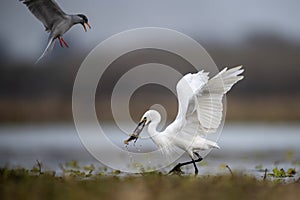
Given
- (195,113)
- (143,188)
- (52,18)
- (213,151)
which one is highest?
(213,151)

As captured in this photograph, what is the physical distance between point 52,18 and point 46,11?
171 millimetres

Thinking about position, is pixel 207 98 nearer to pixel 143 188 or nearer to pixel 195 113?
pixel 195 113

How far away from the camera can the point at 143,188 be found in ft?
24.9

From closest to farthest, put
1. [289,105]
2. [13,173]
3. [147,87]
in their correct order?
[13,173], [289,105], [147,87]

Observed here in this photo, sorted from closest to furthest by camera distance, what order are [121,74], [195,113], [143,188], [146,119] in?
[143,188] → [195,113] → [146,119] → [121,74]

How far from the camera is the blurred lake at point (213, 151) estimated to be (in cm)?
1434

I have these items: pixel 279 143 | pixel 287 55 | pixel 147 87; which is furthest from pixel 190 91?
pixel 287 55

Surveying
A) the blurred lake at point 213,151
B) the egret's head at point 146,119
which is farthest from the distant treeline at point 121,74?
the egret's head at point 146,119

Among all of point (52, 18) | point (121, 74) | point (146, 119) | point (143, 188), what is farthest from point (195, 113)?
point (121, 74)

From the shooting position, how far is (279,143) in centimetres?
1897

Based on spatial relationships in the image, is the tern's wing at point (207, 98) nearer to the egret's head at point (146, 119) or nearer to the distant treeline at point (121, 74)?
the egret's head at point (146, 119)

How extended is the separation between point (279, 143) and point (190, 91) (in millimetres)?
9151

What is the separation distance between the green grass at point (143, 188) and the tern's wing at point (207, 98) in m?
1.81

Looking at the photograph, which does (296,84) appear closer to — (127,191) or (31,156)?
(31,156)
